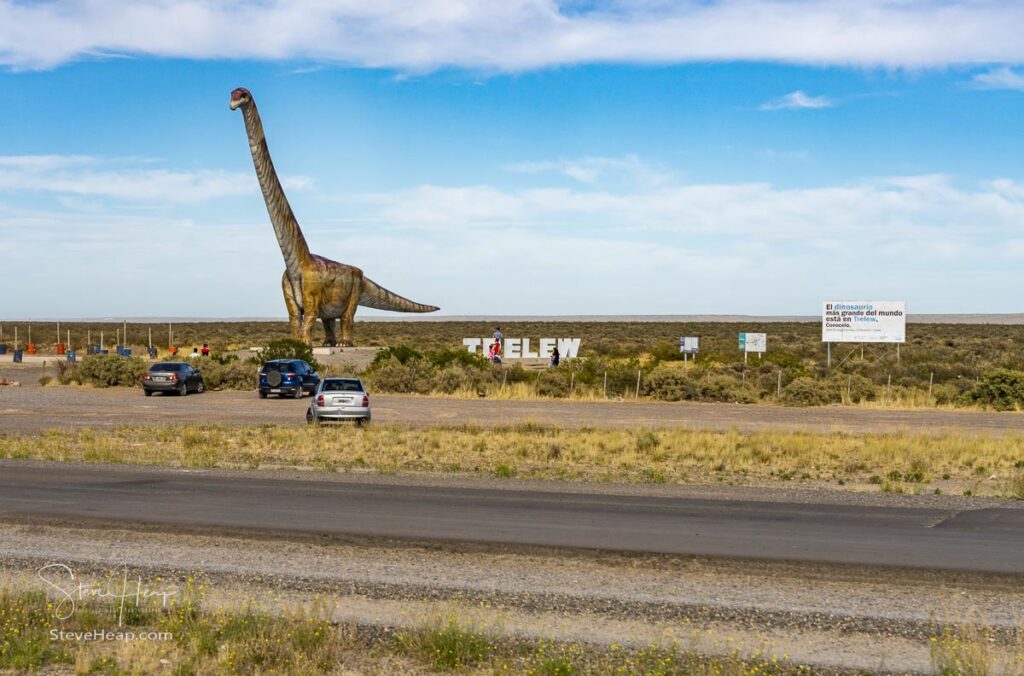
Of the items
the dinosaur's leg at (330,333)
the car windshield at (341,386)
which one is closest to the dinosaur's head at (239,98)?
the dinosaur's leg at (330,333)

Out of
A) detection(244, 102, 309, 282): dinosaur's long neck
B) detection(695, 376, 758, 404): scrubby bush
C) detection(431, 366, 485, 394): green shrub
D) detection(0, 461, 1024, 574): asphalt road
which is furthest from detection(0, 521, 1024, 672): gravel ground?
detection(244, 102, 309, 282): dinosaur's long neck

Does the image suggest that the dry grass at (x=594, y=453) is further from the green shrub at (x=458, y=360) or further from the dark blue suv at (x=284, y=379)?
the green shrub at (x=458, y=360)

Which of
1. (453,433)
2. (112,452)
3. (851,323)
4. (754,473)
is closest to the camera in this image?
(754,473)

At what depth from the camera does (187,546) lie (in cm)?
1095

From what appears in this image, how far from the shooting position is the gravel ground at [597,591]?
7852 millimetres

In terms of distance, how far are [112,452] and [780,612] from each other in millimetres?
15239

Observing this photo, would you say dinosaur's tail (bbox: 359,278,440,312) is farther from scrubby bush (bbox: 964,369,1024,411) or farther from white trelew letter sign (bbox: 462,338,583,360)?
scrubby bush (bbox: 964,369,1024,411)

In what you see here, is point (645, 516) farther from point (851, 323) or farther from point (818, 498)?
point (851, 323)

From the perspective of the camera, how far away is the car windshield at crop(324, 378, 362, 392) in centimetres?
2552

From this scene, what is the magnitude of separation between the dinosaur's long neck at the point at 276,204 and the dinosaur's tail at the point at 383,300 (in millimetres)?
5694

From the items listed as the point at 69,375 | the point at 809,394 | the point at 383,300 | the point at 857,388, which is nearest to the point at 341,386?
the point at 809,394

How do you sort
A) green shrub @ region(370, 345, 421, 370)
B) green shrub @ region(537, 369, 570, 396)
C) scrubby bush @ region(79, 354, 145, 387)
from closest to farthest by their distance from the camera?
green shrub @ region(537, 369, 570, 396) → scrubby bush @ region(79, 354, 145, 387) → green shrub @ region(370, 345, 421, 370)

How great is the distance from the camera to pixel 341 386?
1009 inches

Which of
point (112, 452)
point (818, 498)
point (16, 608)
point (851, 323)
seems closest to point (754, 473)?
point (818, 498)
